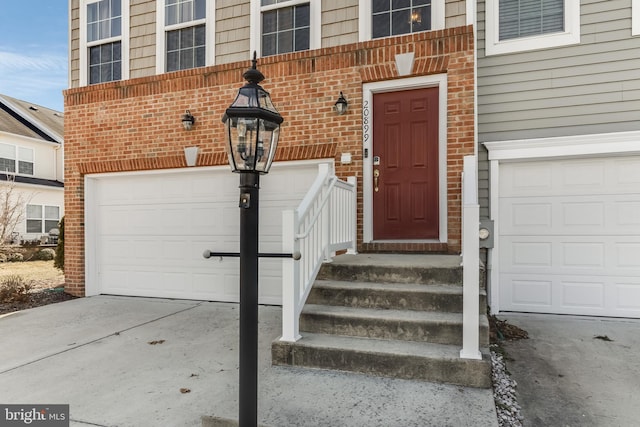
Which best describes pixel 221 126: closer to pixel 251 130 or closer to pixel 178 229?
pixel 178 229

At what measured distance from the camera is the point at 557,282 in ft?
15.9


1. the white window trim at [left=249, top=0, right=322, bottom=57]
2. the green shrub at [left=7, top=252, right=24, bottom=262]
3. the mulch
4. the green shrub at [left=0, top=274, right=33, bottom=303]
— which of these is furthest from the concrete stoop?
the green shrub at [left=7, top=252, right=24, bottom=262]

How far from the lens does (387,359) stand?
2824mm

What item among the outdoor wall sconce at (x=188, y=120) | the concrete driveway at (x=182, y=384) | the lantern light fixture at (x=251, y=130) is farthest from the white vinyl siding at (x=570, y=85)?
the outdoor wall sconce at (x=188, y=120)

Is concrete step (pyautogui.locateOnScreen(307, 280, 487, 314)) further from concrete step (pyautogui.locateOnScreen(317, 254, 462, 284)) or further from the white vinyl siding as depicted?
the white vinyl siding

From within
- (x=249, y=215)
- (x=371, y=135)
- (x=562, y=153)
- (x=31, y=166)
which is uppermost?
(x=31, y=166)

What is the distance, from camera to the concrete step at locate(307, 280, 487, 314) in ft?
10.7

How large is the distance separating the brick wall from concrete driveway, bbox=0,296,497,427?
7.21 feet

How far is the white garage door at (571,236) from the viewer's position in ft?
15.2

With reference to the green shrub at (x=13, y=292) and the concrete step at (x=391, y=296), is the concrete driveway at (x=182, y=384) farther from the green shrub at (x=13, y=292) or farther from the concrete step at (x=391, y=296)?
the green shrub at (x=13, y=292)

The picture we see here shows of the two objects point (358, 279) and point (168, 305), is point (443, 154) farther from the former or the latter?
point (168, 305)

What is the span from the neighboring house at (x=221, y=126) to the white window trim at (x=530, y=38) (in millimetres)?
536

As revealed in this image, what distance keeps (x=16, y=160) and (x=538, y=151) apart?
17.0 m

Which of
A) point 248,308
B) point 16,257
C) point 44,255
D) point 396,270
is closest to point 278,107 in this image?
point 396,270
